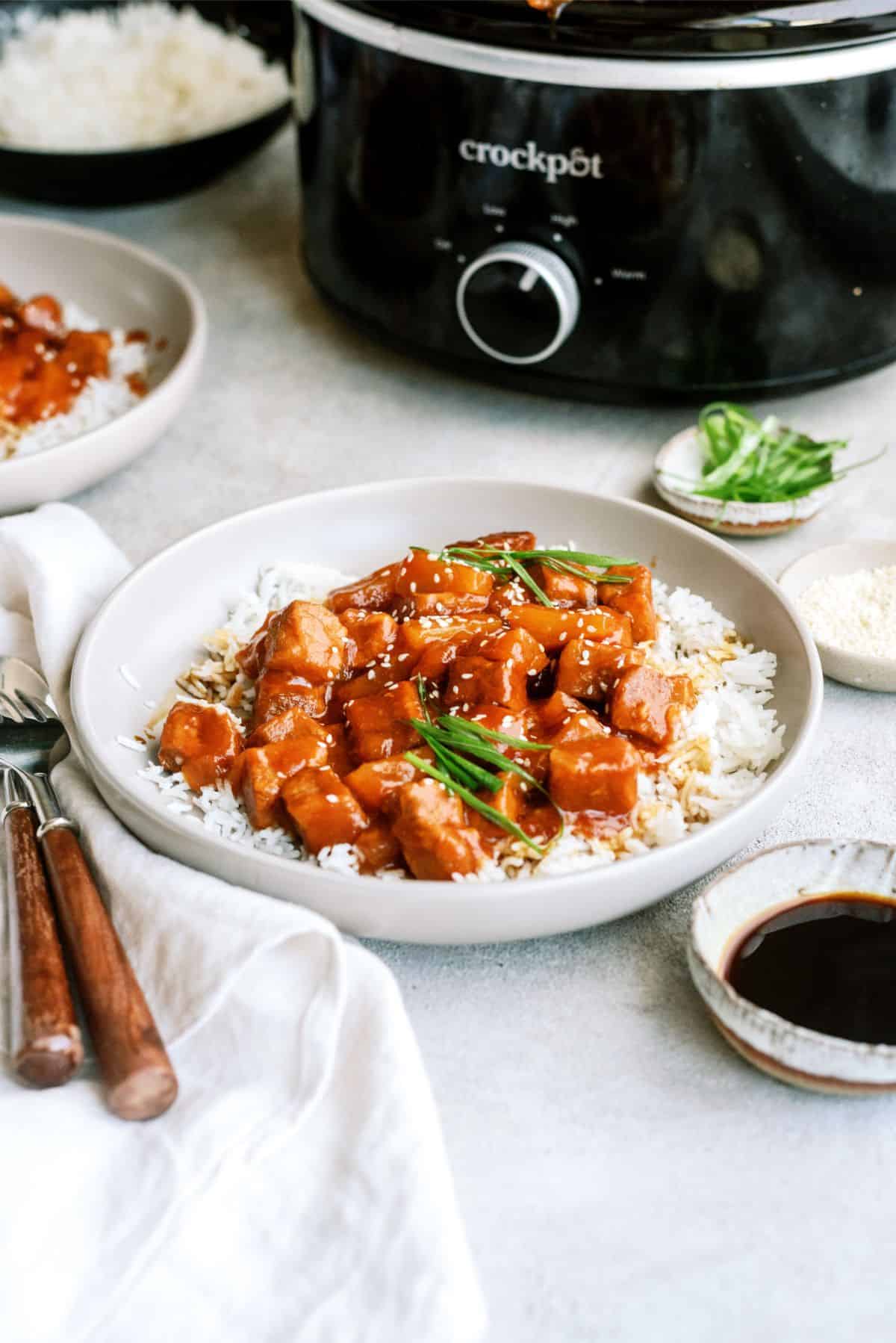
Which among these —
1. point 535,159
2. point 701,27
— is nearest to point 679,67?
point 701,27

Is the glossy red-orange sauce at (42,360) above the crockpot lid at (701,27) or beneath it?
→ beneath

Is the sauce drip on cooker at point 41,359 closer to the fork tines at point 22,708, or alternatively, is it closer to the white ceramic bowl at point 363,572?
the white ceramic bowl at point 363,572

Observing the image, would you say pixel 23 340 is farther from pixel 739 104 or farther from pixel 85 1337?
pixel 85 1337

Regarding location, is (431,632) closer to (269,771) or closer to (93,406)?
(269,771)

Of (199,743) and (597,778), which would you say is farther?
(199,743)

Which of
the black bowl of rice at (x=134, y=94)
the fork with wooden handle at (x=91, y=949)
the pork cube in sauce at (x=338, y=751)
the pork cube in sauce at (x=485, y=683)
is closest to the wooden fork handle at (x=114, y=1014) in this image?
the fork with wooden handle at (x=91, y=949)

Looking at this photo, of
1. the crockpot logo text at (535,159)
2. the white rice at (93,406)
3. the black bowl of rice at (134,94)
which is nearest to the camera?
the crockpot logo text at (535,159)

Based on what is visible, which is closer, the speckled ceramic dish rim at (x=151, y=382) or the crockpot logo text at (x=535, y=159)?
the crockpot logo text at (x=535, y=159)
